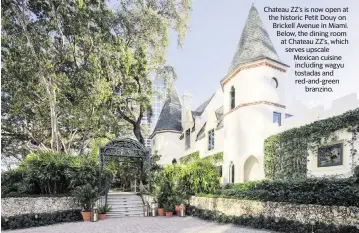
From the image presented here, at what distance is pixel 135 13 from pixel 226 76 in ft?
23.4

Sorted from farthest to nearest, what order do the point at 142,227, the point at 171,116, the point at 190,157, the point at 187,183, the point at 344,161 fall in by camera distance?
1. the point at 171,116
2. the point at 190,157
3. the point at 187,183
4. the point at 344,161
5. the point at 142,227

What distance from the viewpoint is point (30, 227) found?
953 cm

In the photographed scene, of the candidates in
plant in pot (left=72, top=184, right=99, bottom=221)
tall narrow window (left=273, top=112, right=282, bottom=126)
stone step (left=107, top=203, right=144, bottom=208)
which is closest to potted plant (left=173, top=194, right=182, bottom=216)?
stone step (left=107, top=203, right=144, bottom=208)

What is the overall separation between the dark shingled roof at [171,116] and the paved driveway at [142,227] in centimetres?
1657

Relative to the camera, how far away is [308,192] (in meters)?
7.71

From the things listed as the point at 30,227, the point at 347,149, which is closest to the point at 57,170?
the point at 30,227

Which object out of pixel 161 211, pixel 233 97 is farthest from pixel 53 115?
pixel 233 97

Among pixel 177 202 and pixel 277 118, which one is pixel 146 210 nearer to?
pixel 177 202

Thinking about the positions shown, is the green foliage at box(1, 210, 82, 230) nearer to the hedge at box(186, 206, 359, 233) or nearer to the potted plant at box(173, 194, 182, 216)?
the potted plant at box(173, 194, 182, 216)

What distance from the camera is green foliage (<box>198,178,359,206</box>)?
6.89 meters

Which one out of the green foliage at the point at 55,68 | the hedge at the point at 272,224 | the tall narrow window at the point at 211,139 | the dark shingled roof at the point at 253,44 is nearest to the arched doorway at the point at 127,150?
the green foliage at the point at 55,68

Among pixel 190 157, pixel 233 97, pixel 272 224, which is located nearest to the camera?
pixel 272 224

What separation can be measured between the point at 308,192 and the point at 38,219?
9441 mm

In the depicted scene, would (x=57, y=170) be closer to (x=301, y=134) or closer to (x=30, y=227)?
(x=30, y=227)
